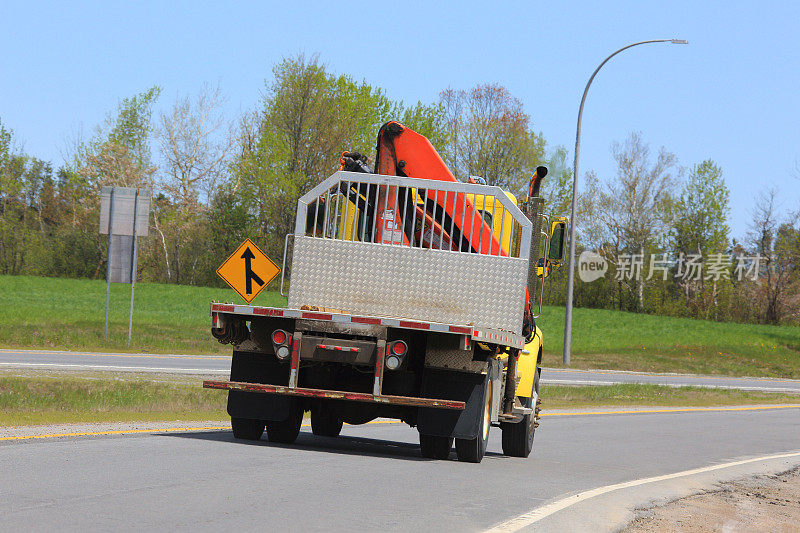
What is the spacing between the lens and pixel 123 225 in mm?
29656

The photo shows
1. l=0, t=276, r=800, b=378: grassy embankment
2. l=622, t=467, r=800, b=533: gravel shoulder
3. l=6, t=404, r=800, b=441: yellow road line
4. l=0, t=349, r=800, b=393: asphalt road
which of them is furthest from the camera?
l=0, t=276, r=800, b=378: grassy embankment

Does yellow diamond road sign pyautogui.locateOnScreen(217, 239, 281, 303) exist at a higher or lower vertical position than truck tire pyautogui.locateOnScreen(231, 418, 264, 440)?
higher

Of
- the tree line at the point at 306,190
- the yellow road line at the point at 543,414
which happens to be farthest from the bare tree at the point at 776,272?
the yellow road line at the point at 543,414

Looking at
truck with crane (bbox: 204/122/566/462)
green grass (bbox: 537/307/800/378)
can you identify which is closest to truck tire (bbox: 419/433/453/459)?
truck with crane (bbox: 204/122/566/462)

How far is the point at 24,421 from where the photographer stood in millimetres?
13414

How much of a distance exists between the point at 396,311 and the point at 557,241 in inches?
106

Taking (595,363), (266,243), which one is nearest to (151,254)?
(266,243)

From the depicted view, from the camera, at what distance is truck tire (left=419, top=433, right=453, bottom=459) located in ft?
38.5

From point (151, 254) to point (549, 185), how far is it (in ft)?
87.9

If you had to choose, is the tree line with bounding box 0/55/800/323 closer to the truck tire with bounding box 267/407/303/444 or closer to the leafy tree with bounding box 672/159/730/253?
the leafy tree with bounding box 672/159/730/253

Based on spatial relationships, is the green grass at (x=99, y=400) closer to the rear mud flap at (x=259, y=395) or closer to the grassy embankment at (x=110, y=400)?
the grassy embankment at (x=110, y=400)

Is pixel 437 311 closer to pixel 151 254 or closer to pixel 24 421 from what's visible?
pixel 24 421

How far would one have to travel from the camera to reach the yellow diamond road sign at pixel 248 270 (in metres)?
19.1

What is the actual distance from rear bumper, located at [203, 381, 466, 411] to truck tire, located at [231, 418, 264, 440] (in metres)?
1.03
